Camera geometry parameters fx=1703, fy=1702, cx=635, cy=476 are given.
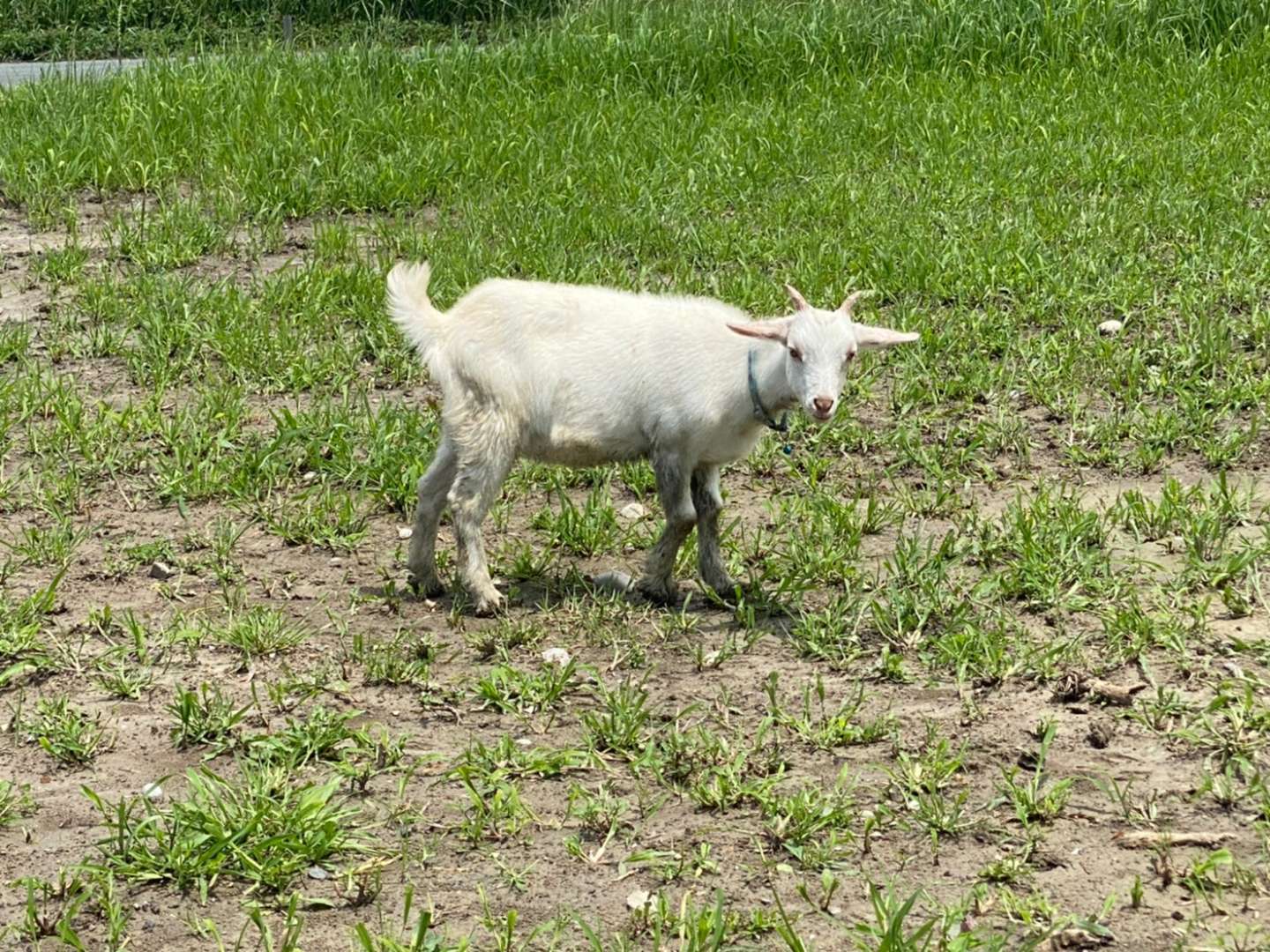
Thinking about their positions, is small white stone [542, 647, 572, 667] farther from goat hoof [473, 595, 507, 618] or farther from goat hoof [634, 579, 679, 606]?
goat hoof [634, 579, 679, 606]

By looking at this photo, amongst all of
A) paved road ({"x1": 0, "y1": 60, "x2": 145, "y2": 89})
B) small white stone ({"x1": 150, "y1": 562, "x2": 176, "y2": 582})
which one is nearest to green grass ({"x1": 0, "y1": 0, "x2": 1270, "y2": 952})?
small white stone ({"x1": 150, "y1": 562, "x2": 176, "y2": 582})

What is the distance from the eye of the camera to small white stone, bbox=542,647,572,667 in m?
5.13

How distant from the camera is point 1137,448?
6516 millimetres

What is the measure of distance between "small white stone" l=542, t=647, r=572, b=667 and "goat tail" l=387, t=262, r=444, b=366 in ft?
3.59

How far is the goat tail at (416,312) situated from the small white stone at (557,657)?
3.59 feet

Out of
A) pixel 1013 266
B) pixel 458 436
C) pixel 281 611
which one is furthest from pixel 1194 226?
pixel 281 611

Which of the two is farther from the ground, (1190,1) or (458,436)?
(1190,1)

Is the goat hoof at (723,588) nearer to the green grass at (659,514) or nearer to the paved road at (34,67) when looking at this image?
the green grass at (659,514)

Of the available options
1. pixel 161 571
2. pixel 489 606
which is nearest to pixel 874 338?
pixel 489 606

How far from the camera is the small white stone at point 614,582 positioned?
5.68 m

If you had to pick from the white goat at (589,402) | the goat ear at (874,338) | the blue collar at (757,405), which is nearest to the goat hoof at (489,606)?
the white goat at (589,402)

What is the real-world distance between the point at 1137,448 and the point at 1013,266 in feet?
5.85

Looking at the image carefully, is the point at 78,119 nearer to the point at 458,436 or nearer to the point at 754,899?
the point at 458,436

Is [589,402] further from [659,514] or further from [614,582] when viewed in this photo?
[659,514]
